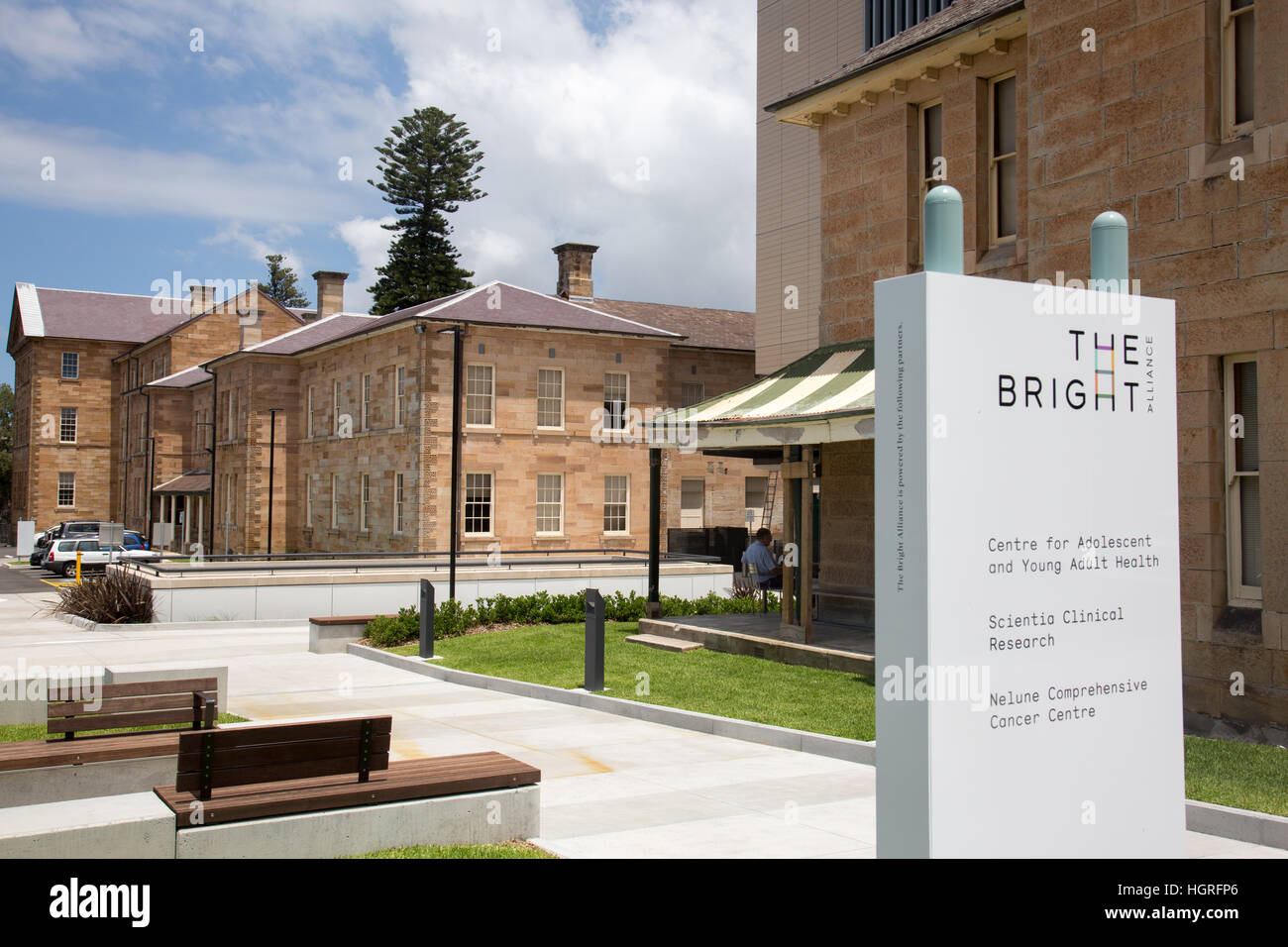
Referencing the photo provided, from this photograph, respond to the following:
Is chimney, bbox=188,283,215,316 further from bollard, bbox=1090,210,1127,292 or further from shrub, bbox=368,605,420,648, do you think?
bollard, bbox=1090,210,1127,292

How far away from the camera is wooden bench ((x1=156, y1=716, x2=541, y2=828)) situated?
6.96 metres

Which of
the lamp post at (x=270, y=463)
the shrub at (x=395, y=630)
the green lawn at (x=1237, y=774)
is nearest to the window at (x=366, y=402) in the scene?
the lamp post at (x=270, y=463)

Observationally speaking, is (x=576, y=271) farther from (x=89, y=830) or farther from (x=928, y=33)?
(x=89, y=830)

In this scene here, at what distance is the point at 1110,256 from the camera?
215 inches

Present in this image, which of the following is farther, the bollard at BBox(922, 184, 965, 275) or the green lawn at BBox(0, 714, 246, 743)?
the green lawn at BBox(0, 714, 246, 743)

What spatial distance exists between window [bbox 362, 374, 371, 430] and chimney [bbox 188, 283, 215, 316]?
2966 centimetres

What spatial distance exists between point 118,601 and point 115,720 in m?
17.2

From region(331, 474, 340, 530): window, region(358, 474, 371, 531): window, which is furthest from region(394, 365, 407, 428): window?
region(331, 474, 340, 530): window

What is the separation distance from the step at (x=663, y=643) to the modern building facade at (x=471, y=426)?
1282 centimetres

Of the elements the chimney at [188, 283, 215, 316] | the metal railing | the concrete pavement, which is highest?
the chimney at [188, 283, 215, 316]

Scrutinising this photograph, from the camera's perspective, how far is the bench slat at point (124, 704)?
9195 mm

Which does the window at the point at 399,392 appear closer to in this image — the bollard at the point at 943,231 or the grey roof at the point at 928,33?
the grey roof at the point at 928,33

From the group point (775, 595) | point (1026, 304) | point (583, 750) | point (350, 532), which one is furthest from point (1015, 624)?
point (350, 532)
